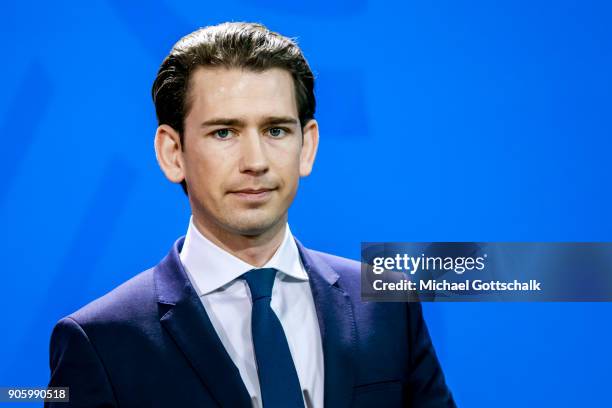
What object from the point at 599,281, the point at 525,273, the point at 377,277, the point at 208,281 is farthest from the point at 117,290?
the point at 599,281

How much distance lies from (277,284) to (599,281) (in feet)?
3.85

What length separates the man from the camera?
6.34 ft

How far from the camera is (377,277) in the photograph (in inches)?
89.2

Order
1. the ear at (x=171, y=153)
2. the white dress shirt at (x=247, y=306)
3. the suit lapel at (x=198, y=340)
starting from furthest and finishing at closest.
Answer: the ear at (x=171, y=153), the white dress shirt at (x=247, y=306), the suit lapel at (x=198, y=340)

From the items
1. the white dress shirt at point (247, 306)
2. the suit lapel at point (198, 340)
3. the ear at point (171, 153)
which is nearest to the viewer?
the suit lapel at point (198, 340)

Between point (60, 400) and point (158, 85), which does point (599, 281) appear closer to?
point (158, 85)

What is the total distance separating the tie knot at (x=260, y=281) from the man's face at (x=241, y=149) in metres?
0.09

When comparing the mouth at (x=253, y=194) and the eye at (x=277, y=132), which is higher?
the eye at (x=277, y=132)

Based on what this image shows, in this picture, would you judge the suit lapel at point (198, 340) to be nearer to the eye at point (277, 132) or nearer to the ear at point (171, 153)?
the ear at point (171, 153)

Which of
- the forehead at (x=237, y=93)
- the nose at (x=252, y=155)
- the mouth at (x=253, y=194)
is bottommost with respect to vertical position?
the mouth at (x=253, y=194)

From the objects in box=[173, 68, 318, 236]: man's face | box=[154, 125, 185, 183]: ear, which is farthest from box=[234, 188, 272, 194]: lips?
box=[154, 125, 185, 183]: ear

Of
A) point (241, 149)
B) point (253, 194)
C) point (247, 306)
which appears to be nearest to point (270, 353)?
point (247, 306)

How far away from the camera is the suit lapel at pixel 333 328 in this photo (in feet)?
6.59

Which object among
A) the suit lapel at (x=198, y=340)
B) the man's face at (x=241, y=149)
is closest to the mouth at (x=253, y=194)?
the man's face at (x=241, y=149)
